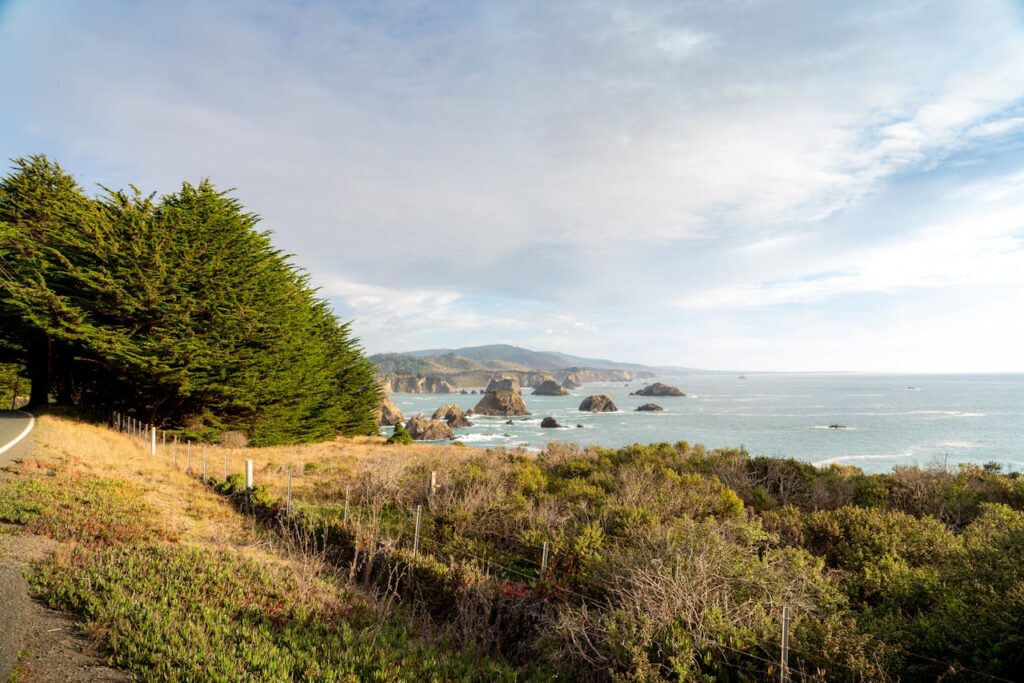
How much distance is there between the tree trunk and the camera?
27031 mm

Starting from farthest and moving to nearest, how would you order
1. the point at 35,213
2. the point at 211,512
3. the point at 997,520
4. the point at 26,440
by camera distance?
1. the point at 35,213
2. the point at 26,440
3. the point at 211,512
4. the point at 997,520

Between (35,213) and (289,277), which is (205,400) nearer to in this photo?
(289,277)

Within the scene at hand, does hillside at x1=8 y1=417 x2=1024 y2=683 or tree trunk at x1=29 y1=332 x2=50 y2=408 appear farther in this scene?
tree trunk at x1=29 y1=332 x2=50 y2=408

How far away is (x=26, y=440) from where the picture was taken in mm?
17406

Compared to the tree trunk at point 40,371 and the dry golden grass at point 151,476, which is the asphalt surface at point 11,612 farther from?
the tree trunk at point 40,371

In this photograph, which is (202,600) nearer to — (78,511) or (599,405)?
(78,511)

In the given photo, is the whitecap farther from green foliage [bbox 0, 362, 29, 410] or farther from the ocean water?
green foliage [bbox 0, 362, 29, 410]

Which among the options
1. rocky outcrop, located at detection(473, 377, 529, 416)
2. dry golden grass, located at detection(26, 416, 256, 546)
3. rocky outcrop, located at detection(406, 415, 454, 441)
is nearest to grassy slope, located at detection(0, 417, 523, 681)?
dry golden grass, located at detection(26, 416, 256, 546)

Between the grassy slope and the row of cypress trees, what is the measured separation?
41.6 ft

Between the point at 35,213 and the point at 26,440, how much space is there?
16.2 m

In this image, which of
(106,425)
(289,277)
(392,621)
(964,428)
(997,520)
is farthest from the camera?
(964,428)

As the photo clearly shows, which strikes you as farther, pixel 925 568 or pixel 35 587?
pixel 925 568

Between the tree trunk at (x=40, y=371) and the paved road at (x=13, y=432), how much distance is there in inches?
78.0

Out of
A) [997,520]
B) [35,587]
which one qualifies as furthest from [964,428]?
[35,587]
